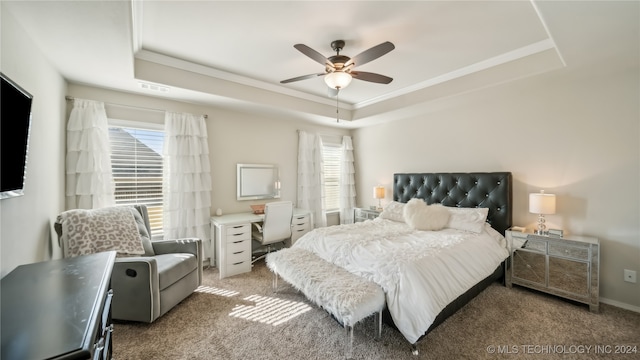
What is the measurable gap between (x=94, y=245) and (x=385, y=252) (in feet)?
8.82

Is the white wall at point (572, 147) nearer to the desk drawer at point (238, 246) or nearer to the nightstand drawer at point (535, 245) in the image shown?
the nightstand drawer at point (535, 245)

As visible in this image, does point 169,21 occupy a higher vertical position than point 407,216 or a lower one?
higher

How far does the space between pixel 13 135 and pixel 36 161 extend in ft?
2.55

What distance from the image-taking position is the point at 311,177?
4805 millimetres

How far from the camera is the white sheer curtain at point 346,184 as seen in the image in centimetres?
527

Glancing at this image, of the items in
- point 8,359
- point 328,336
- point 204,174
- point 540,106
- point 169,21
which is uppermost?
point 169,21

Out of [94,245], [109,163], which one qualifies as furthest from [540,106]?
[109,163]

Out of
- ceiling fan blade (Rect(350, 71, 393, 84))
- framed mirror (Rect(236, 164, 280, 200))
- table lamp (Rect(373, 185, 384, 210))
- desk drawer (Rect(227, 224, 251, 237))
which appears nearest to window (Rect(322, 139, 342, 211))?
table lamp (Rect(373, 185, 384, 210))

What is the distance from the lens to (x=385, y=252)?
226 cm

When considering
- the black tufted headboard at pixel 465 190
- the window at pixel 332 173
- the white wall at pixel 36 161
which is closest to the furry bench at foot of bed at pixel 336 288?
the white wall at pixel 36 161

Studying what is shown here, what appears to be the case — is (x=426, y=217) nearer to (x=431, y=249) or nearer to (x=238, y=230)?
(x=431, y=249)

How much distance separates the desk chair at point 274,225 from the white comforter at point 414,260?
2.38 feet

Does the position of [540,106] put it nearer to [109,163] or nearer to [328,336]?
[328,336]

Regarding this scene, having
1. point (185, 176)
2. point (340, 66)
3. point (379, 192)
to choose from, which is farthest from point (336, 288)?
point (379, 192)
